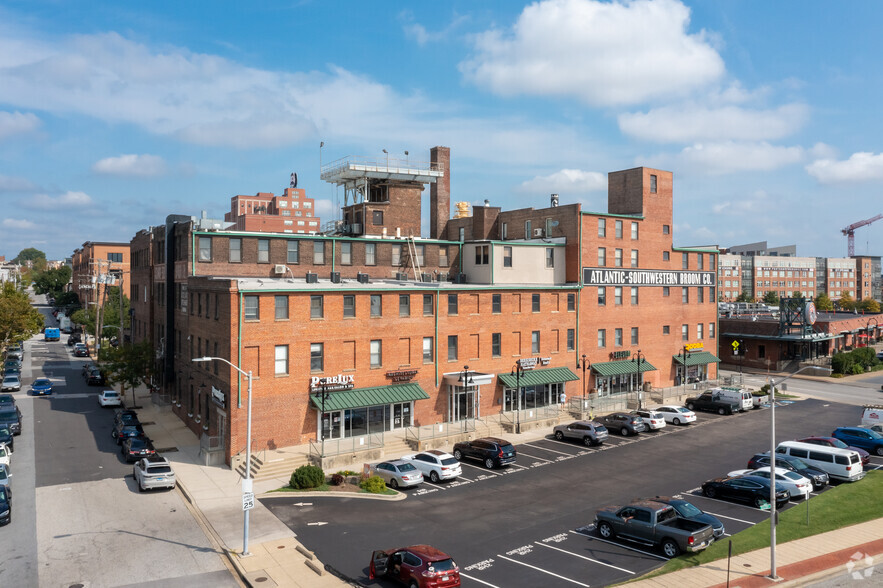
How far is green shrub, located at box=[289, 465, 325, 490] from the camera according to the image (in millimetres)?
34312

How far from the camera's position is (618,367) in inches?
2334

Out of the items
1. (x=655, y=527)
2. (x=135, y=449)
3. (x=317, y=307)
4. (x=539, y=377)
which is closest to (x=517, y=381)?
(x=539, y=377)

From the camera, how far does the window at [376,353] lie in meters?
45.0

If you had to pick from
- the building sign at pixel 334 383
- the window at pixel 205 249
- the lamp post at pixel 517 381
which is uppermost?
the window at pixel 205 249

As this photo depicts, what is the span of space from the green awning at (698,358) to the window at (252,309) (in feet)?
145

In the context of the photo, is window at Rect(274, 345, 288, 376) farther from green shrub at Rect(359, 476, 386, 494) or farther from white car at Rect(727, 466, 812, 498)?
white car at Rect(727, 466, 812, 498)

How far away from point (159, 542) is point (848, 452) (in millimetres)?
37690

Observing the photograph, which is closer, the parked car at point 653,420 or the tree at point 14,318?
the parked car at point 653,420

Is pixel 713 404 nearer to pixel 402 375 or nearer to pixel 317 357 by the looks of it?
pixel 402 375

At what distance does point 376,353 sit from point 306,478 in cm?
1265

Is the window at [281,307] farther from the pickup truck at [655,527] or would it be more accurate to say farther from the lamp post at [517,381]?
the pickup truck at [655,527]

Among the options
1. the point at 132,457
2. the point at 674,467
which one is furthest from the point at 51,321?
the point at 674,467

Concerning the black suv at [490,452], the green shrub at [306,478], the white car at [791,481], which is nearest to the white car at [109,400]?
the green shrub at [306,478]

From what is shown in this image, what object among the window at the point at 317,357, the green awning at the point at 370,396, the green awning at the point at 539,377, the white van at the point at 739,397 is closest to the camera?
the green awning at the point at 370,396
